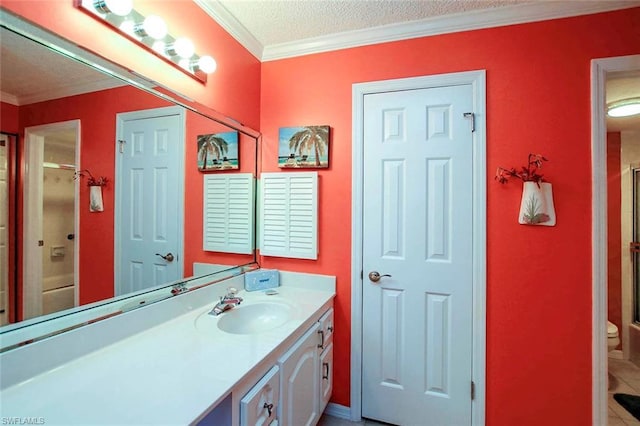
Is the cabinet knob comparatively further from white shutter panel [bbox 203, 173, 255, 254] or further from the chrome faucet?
white shutter panel [bbox 203, 173, 255, 254]

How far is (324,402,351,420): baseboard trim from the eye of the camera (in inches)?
68.7

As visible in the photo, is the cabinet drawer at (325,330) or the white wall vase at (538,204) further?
the cabinet drawer at (325,330)

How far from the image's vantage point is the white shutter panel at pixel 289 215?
70.5 inches

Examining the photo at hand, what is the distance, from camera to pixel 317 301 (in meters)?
1.59

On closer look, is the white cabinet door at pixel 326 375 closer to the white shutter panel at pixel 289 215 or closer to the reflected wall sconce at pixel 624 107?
the white shutter panel at pixel 289 215

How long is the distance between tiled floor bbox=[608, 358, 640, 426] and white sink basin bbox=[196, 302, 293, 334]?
2253mm

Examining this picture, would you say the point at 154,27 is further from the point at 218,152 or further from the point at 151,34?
the point at 218,152

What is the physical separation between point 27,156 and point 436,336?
78.4 inches

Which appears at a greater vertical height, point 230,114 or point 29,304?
point 230,114

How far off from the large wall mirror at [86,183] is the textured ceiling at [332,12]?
25.6 inches

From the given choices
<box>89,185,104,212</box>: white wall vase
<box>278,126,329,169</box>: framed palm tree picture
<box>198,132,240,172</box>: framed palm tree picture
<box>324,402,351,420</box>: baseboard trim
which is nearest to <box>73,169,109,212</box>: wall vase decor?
<box>89,185,104,212</box>: white wall vase

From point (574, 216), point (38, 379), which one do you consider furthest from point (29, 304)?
point (574, 216)

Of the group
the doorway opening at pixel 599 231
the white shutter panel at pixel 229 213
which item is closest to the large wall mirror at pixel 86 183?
the white shutter panel at pixel 229 213

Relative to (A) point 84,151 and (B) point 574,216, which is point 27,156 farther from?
(B) point 574,216
